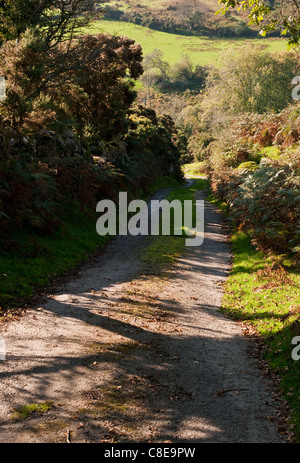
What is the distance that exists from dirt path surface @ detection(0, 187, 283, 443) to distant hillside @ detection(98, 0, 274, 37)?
171 metres

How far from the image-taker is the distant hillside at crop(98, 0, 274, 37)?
162m

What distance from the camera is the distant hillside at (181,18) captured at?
533 ft

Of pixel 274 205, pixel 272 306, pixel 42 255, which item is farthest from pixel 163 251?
pixel 272 306

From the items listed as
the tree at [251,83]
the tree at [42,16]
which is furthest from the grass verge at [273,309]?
the tree at [251,83]

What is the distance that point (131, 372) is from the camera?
6.79 metres

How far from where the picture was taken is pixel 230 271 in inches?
573

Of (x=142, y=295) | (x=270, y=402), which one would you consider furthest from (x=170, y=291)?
(x=270, y=402)

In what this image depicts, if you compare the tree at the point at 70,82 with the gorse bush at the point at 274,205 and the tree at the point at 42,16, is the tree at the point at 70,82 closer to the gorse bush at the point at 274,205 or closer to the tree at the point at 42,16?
the tree at the point at 42,16

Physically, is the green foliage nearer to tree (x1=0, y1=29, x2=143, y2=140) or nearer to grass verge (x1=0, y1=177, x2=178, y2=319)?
grass verge (x1=0, y1=177, x2=178, y2=319)

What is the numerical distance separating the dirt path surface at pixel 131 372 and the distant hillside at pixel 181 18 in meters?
A: 171

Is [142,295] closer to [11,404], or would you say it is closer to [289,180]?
[11,404]

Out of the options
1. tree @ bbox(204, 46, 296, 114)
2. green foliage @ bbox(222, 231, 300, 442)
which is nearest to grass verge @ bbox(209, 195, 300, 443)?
green foliage @ bbox(222, 231, 300, 442)

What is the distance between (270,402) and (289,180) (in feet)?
36.9

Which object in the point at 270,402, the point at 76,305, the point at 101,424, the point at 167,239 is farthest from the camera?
the point at 167,239
